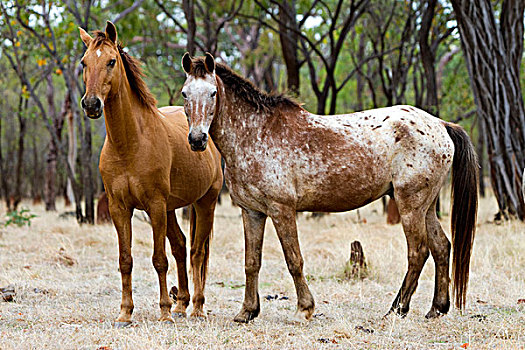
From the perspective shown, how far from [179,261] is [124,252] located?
71 centimetres

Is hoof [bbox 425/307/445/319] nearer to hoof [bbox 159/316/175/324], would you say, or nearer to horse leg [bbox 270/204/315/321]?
horse leg [bbox 270/204/315/321]

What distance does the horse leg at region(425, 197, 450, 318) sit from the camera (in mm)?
4504

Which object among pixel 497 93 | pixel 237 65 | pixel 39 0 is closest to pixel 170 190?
pixel 497 93

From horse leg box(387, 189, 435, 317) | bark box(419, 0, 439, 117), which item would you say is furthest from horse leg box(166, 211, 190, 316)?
bark box(419, 0, 439, 117)

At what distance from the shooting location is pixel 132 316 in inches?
179

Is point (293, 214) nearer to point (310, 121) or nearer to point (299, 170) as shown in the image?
point (299, 170)

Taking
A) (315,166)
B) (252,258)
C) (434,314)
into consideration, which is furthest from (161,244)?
(434,314)

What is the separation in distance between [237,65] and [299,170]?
18.3 meters

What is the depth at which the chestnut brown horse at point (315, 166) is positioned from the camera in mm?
4242

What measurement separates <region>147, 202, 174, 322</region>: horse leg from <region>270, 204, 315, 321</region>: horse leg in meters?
0.91

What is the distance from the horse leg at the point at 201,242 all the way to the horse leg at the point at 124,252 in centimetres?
70

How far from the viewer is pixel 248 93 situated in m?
4.41

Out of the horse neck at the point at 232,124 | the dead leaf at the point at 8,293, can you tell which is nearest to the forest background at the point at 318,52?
the horse neck at the point at 232,124

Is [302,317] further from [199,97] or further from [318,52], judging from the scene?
[318,52]
